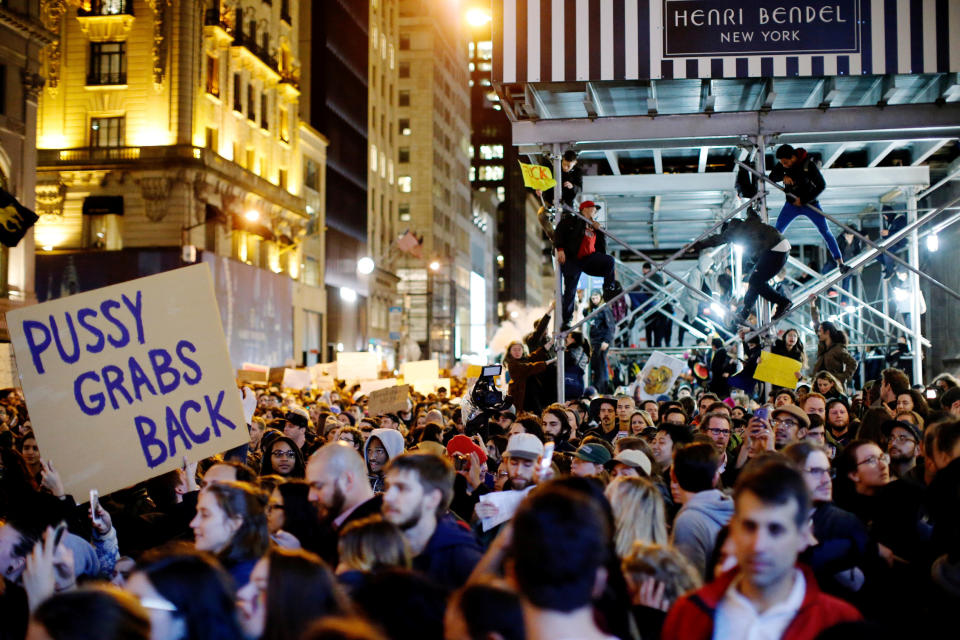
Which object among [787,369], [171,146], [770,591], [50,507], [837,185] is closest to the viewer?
[770,591]

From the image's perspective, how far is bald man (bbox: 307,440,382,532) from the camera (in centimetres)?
544

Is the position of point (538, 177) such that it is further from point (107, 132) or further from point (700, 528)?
point (107, 132)

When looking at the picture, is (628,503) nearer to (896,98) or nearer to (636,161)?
(896,98)

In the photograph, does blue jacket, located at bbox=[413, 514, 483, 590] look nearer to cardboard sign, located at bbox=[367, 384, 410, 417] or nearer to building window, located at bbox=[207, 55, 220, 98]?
cardboard sign, located at bbox=[367, 384, 410, 417]

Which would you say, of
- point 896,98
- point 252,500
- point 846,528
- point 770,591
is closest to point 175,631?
point 252,500

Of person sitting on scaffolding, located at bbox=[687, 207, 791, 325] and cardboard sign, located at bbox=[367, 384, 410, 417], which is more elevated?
person sitting on scaffolding, located at bbox=[687, 207, 791, 325]

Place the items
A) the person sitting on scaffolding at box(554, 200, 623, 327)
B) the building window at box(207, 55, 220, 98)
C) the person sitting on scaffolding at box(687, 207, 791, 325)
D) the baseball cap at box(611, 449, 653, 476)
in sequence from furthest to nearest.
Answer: the building window at box(207, 55, 220, 98), the person sitting on scaffolding at box(554, 200, 623, 327), the person sitting on scaffolding at box(687, 207, 791, 325), the baseball cap at box(611, 449, 653, 476)

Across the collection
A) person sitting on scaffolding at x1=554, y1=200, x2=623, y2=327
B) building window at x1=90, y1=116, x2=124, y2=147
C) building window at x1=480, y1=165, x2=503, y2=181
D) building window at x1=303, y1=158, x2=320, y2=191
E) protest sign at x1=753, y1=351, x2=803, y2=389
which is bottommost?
protest sign at x1=753, y1=351, x2=803, y2=389

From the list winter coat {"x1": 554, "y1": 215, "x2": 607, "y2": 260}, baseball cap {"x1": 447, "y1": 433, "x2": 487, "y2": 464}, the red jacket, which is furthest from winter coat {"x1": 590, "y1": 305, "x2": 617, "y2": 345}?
the red jacket

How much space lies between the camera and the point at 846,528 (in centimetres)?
490

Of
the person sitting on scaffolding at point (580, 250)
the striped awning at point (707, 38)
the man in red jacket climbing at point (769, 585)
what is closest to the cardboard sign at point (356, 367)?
the person sitting on scaffolding at point (580, 250)

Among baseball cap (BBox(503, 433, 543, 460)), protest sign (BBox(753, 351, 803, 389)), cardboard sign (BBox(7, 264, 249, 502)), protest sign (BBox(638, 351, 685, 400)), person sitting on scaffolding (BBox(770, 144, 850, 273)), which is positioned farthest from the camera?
protest sign (BBox(638, 351, 685, 400))

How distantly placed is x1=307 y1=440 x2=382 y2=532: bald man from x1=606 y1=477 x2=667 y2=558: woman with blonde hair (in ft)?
4.22

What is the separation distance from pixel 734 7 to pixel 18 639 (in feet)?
33.9
